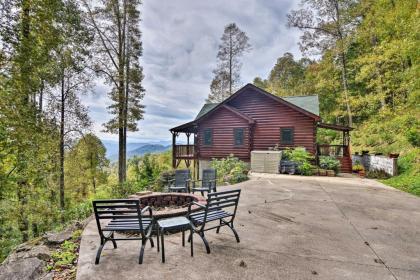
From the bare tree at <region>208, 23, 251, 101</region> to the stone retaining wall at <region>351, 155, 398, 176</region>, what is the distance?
14.5m

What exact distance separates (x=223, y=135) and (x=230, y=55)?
1176 cm

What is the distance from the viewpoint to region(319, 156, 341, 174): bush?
12.3 meters

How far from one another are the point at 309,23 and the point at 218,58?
31.5ft

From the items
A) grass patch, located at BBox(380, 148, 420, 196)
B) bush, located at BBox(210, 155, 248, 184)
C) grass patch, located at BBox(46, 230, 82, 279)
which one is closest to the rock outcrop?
grass patch, located at BBox(46, 230, 82, 279)

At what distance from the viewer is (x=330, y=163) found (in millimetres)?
12438

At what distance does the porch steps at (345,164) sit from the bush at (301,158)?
5.27 feet

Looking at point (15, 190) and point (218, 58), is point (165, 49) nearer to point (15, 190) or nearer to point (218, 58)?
point (218, 58)

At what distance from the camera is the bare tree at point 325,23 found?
654 inches

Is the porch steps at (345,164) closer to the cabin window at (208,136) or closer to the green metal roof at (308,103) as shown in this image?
the green metal roof at (308,103)

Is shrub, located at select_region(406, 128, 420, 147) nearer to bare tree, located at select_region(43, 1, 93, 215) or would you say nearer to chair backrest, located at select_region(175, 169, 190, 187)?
chair backrest, located at select_region(175, 169, 190, 187)

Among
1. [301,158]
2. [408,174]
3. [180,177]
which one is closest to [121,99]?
[180,177]

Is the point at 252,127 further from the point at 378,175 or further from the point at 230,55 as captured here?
the point at 230,55

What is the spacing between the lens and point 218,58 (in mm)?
24469

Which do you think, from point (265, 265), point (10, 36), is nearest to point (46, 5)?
point (10, 36)
